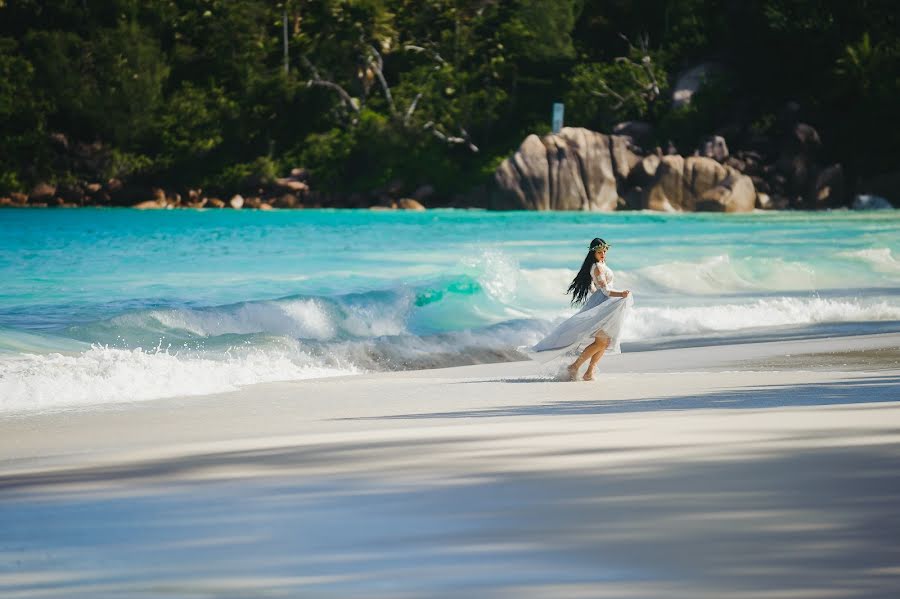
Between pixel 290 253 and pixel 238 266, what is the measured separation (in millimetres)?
4068

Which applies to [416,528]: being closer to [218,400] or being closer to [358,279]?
[218,400]

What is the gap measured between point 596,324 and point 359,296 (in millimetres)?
8562

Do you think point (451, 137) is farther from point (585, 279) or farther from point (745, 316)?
point (585, 279)

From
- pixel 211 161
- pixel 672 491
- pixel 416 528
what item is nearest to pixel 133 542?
pixel 416 528

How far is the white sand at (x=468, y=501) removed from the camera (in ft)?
14.1

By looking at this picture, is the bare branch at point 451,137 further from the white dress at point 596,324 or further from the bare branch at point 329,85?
the white dress at point 596,324

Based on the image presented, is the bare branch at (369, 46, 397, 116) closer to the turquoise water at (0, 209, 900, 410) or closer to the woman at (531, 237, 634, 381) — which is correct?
the turquoise water at (0, 209, 900, 410)

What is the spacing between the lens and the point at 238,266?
27.0 metres

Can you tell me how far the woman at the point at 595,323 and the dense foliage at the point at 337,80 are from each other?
56978mm

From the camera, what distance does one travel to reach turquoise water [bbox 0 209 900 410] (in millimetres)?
12734

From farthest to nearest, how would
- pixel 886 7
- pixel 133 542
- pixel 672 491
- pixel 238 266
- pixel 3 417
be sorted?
pixel 886 7 → pixel 238 266 → pixel 3 417 → pixel 672 491 → pixel 133 542

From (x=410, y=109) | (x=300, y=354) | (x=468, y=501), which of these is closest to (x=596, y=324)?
(x=300, y=354)

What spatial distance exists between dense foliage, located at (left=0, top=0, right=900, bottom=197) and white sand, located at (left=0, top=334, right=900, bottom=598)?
199 feet

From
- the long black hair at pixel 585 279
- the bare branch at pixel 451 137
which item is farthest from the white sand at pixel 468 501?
the bare branch at pixel 451 137
